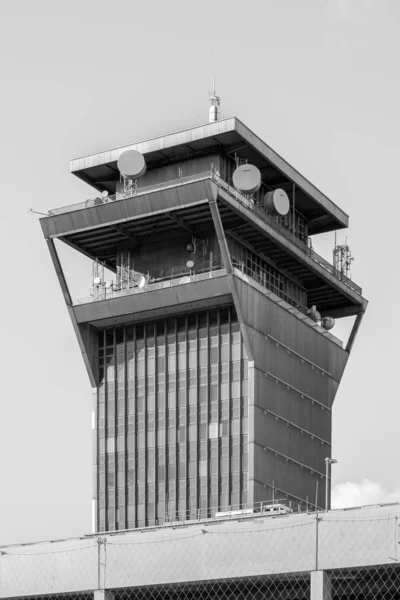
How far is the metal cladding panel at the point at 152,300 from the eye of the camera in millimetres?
150000

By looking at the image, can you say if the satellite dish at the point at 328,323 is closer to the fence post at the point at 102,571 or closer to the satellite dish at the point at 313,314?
the satellite dish at the point at 313,314

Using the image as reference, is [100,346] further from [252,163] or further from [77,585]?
[77,585]

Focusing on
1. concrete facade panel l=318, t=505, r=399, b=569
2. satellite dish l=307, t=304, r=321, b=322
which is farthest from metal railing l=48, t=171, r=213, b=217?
concrete facade panel l=318, t=505, r=399, b=569

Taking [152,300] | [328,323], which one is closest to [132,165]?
[152,300]

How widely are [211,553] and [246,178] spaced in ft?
168

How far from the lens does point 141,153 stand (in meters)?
156

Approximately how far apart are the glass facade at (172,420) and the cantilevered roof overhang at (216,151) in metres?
14.8

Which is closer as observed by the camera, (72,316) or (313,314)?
(72,316)

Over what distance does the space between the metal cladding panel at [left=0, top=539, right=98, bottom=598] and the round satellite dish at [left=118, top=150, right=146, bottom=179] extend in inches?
1838

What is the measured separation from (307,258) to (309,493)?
22339 millimetres

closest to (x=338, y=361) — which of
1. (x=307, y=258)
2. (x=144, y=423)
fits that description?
(x=307, y=258)

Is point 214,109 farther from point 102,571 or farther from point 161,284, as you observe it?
point 102,571

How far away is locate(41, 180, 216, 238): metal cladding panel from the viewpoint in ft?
484

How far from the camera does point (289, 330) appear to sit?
515 feet
